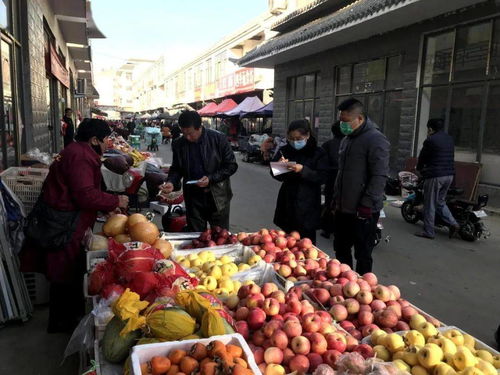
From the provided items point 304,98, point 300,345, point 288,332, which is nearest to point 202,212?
point 288,332

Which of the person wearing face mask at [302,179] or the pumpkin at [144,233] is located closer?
the pumpkin at [144,233]

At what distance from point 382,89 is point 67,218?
10.7 meters

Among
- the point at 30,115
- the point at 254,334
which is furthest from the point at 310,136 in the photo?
the point at 30,115

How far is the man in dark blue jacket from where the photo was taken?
259 inches

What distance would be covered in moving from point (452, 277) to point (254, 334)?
3.84 meters

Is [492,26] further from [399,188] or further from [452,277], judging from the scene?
[452,277]

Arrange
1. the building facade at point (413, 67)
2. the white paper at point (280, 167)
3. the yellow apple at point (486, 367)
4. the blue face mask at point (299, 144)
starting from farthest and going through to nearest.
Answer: the building facade at point (413, 67), the blue face mask at point (299, 144), the white paper at point (280, 167), the yellow apple at point (486, 367)

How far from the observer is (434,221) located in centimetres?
696

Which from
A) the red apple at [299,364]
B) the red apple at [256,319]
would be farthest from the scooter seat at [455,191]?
the red apple at [299,364]

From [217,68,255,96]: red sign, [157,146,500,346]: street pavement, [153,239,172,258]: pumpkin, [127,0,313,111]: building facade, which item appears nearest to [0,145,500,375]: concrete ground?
[157,146,500,346]: street pavement

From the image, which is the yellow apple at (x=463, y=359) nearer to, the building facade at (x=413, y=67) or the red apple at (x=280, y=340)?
the red apple at (x=280, y=340)

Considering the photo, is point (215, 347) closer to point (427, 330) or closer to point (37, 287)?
point (427, 330)

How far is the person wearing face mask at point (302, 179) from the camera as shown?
163 inches

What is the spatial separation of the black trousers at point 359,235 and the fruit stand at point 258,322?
2.22 feet
